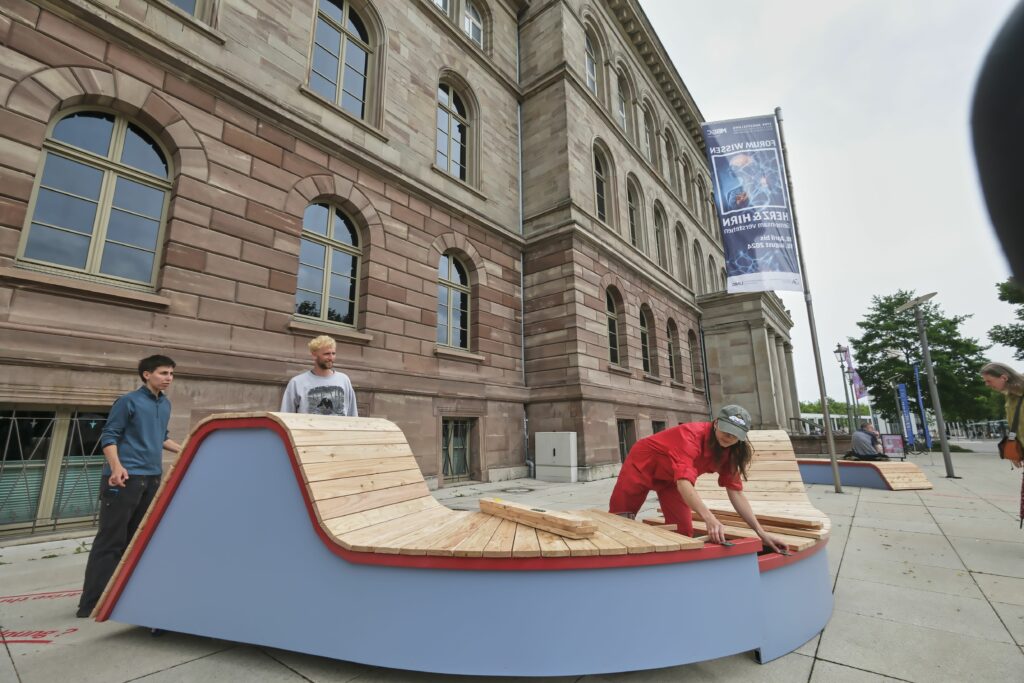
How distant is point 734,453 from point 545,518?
1531 millimetres

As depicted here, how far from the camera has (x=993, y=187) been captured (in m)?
0.68

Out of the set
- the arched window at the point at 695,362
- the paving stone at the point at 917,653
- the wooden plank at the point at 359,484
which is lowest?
the paving stone at the point at 917,653

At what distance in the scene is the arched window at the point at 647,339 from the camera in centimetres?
1816

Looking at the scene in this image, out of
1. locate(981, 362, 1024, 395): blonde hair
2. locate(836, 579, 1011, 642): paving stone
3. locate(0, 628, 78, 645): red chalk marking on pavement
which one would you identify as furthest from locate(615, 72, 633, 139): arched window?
locate(0, 628, 78, 645): red chalk marking on pavement

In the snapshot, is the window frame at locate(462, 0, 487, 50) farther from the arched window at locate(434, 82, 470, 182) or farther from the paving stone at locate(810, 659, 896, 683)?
the paving stone at locate(810, 659, 896, 683)

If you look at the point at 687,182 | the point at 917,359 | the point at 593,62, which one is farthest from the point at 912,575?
the point at 917,359

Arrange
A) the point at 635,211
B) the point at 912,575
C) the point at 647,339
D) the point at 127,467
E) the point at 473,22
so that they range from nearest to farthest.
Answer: the point at 127,467 < the point at 912,575 < the point at 473,22 < the point at 647,339 < the point at 635,211

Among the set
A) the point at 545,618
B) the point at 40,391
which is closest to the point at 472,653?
the point at 545,618

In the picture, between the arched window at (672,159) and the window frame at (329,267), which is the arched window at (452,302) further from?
the arched window at (672,159)

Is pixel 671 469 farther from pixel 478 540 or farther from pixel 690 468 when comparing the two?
pixel 478 540

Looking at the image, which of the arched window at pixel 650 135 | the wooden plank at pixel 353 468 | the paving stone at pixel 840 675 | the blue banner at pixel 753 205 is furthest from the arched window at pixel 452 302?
the arched window at pixel 650 135

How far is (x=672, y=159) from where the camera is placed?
25312mm

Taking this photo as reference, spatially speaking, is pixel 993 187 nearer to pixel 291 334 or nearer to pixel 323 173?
pixel 291 334

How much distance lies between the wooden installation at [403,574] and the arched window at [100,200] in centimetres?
539
